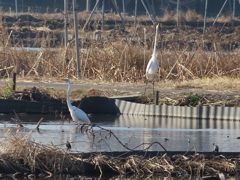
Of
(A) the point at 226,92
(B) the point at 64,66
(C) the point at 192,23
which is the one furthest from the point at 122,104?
(C) the point at 192,23

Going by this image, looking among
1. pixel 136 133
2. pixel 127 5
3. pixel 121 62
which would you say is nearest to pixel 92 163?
pixel 136 133

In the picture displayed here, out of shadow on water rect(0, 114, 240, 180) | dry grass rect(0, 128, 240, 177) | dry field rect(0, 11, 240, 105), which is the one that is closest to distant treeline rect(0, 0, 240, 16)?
dry field rect(0, 11, 240, 105)

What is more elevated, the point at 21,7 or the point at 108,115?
the point at 21,7

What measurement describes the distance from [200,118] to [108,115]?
2.48 metres

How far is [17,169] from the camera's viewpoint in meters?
8.41

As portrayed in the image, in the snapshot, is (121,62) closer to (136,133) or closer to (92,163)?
(136,133)

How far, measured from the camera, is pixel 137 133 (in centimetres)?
1205

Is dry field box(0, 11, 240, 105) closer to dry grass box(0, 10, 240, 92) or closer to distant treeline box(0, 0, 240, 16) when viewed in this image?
dry grass box(0, 10, 240, 92)

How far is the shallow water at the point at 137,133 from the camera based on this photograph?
33.0ft

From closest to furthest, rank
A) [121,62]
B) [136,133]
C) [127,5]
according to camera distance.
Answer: [136,133] → [121,62] → [127,5]

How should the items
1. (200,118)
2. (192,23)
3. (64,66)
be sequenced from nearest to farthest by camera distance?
(200,118)
(64,66)
(192,23)

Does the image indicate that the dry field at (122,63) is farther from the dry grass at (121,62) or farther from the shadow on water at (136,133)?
the shadow on water at (136,133)

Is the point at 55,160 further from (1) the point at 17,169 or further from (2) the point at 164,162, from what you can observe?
(2) the point at 164,162

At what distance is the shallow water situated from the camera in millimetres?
10047
